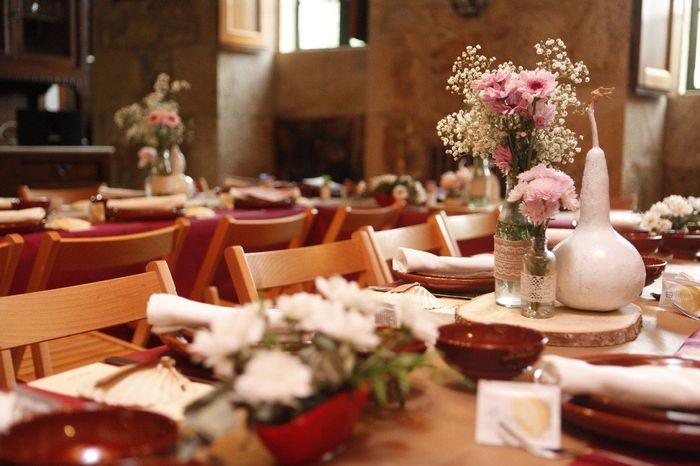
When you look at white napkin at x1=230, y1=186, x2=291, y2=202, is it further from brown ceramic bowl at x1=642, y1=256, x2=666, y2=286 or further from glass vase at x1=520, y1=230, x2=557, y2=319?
glass vase at x1=520, y1=230, x2=557, y2=319

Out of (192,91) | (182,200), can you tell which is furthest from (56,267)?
(192,91)

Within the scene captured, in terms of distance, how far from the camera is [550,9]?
5.51 meters

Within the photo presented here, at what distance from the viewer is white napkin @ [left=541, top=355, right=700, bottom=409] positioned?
909 millimetres

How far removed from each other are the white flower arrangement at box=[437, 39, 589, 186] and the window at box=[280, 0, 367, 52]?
19.1ft

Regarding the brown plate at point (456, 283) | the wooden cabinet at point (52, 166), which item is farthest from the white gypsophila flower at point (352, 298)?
the wooden cabinet at point (52, 166)

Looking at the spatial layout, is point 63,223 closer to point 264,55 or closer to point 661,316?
point 661,316

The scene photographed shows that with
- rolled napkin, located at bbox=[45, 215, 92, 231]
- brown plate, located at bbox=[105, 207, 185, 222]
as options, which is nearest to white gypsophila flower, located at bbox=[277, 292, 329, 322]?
rolled napkin, located at bbox=[45, 215, 92, 231]

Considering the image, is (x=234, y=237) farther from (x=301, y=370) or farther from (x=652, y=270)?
(x=301, y=370)

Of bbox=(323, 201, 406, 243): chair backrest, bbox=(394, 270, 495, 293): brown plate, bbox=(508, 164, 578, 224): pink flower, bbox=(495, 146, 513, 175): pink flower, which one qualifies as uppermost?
bbox=(495, 146, 513, 175): pink flower

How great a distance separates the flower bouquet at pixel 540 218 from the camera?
1.32 metres

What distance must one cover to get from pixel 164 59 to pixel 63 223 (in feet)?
15.8

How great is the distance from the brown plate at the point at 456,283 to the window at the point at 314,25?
18.6ft

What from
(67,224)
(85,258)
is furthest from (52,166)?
(85,258)

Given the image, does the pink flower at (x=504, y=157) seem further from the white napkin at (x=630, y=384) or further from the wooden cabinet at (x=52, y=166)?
the wooden cabinet at (x=52, y=166)
